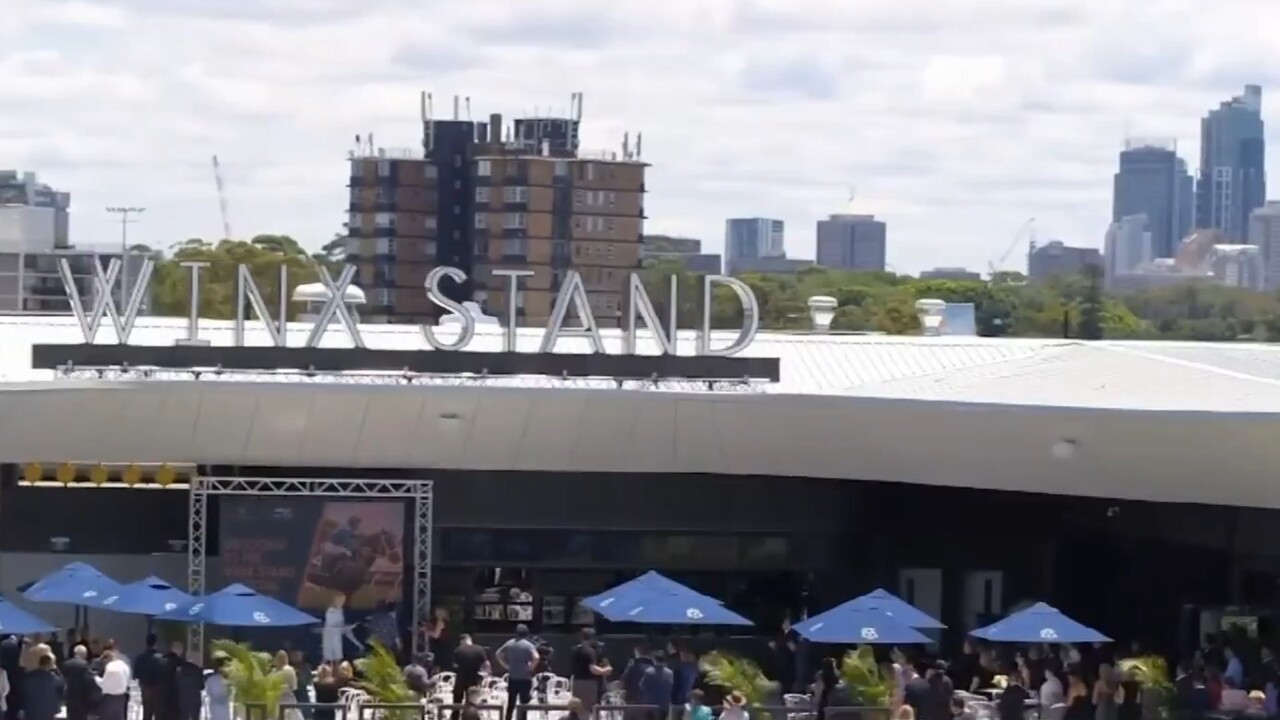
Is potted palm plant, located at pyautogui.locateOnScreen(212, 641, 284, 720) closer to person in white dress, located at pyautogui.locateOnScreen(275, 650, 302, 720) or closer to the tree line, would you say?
person in white dress, located at pyautogui.locateOnScreen(275, 650, 302, 720)

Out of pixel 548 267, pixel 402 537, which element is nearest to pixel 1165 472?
pixel 402 537

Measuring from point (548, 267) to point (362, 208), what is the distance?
546 inches

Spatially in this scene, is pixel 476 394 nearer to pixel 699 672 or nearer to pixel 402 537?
pixel 402 537

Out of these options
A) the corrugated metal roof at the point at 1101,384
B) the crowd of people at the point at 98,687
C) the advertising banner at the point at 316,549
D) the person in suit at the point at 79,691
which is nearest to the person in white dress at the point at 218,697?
the crowd of people at the point at 98,687

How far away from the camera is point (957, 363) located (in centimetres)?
3881

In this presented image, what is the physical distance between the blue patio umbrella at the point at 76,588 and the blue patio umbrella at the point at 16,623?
244 cm

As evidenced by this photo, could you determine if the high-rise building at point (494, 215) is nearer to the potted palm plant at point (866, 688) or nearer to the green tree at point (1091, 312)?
the green tree at point (1091, 312)

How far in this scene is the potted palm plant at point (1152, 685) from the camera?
26766 mm

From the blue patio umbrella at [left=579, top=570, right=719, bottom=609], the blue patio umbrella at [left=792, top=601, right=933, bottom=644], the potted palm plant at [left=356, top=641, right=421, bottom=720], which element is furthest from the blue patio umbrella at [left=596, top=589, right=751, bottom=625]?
the potted palm plant at [left=356, top=641, right=421, bottom=720]

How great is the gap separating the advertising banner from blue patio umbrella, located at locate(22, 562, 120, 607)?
13.1 feet

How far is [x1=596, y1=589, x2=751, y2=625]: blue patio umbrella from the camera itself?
1151 inches

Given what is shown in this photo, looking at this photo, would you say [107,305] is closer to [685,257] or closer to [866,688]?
[866,688]

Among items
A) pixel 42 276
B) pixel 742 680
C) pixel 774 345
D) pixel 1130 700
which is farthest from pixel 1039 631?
pixel 42 276

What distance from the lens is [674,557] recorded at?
37.2 m
